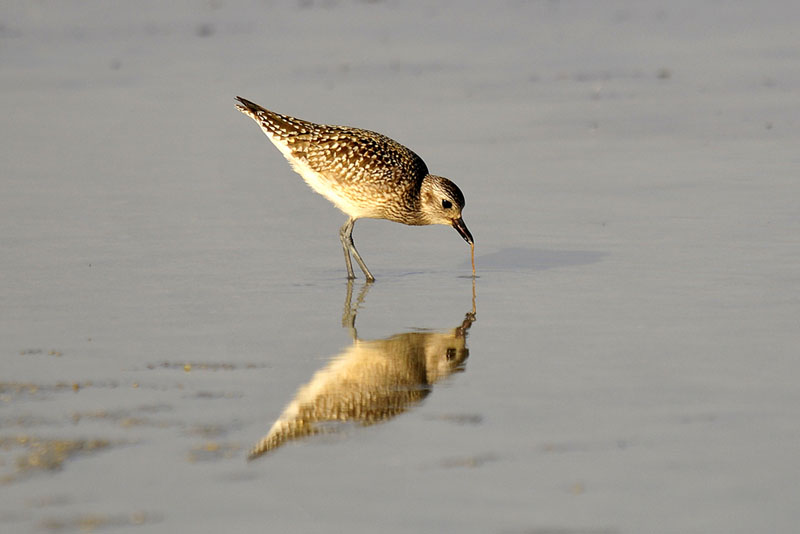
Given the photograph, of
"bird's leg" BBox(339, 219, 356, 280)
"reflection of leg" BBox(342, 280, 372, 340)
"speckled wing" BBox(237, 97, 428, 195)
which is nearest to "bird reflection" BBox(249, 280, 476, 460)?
"reflection of leg" BBox(342, 280, 372, 340)

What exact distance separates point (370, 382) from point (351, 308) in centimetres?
174

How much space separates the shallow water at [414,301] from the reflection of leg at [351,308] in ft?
0.14

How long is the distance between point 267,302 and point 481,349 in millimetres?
1693

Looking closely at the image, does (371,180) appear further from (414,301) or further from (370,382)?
(370,382)

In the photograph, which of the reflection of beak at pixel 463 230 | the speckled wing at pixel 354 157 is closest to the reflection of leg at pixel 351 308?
the reflection of beak at pixel 463 230

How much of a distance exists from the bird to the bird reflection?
197 cm

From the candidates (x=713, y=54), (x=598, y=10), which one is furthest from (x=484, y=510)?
(x=598, y=10)

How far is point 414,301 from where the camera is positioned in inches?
351

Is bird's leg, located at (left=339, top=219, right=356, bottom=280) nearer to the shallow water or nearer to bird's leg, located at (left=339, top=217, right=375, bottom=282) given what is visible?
bird's leg, located at (left=339, top=217, right=375, bottom=282)

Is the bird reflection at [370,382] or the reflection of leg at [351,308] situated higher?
the reflection of leg at [351,308]

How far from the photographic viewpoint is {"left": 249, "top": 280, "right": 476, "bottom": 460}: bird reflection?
6.37m

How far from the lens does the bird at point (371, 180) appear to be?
10.2 meters

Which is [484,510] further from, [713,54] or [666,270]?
[713,54]

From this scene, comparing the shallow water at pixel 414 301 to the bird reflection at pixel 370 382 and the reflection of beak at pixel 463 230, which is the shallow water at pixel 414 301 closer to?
the bird reflection at pixel 370 382
